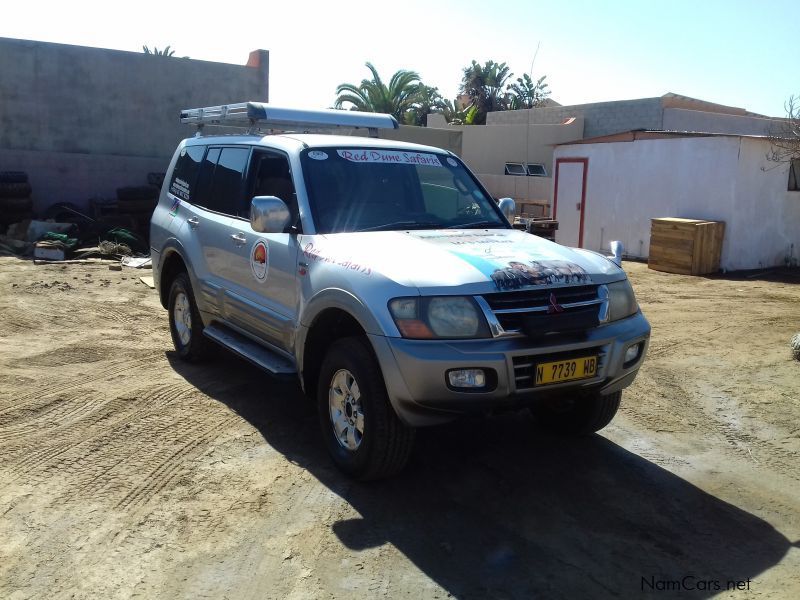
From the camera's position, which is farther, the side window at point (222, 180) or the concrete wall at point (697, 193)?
the concrete wall at point (697, 193)

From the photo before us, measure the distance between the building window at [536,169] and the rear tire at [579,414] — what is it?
22089 millimetres

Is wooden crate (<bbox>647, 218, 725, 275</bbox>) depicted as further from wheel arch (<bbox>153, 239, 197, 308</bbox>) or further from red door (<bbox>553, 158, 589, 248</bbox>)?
wheel arch (<bbox>153, 239, 197, 308</bbox>)

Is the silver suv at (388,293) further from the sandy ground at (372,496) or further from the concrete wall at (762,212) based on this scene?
the concrete wall at (762,212)

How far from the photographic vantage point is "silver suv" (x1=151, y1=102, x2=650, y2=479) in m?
3.96

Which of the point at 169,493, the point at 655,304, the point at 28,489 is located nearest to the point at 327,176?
the point at 169,493

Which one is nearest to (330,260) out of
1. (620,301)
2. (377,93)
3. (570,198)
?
(620,301)

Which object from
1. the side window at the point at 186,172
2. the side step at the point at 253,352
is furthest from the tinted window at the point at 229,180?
the side step at the point at 253,352

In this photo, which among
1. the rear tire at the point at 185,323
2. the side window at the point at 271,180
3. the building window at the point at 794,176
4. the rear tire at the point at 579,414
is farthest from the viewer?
the building window at the point at 794,176

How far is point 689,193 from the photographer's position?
14734mm

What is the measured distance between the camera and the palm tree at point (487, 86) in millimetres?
46219

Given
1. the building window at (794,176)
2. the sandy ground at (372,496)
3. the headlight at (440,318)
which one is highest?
the building window at (794,176)

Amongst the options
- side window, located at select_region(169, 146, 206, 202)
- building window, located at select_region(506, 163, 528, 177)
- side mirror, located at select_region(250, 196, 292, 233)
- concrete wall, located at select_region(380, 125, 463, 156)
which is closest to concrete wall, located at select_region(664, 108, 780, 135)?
building window, located at select_region(506, 163, 528, 177)

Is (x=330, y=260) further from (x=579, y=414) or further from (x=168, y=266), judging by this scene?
(x=168, y=266)

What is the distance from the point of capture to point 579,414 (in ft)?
16.6
